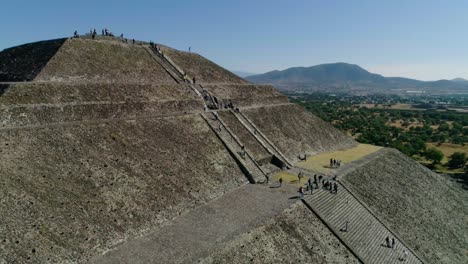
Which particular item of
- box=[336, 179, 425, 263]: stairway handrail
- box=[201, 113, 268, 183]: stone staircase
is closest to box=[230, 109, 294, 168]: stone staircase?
box=[201, 113, 268, 183]: stone staircase

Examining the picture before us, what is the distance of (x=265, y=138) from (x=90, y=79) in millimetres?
14960

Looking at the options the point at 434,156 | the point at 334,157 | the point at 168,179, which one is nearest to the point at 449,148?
the point at 434,156

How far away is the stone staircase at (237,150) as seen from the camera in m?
25.4

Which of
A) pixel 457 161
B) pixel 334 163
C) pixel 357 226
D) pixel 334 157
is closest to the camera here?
pixel 357 226

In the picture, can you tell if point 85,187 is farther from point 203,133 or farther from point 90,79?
point 90,79

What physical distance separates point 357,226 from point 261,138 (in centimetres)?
1209

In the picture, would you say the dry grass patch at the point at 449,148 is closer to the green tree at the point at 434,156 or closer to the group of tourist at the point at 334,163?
the green tree at the point at 434,156

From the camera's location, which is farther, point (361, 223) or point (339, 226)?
point (361, 223)

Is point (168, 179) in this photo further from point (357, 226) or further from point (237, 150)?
point (357, 226)

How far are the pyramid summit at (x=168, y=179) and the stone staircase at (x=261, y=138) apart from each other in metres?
0.14

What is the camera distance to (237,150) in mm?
27203

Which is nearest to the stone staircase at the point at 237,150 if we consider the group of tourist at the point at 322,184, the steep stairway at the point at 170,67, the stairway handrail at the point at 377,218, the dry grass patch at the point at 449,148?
the group of tourist at the point at 322,184

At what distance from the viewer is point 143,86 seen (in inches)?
1134

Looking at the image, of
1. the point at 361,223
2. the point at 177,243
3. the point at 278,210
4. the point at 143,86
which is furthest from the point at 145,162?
the point at 361,223
